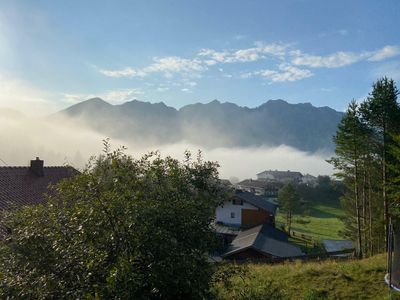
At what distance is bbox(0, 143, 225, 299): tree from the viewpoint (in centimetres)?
664

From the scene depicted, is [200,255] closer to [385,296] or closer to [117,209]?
[117,209]

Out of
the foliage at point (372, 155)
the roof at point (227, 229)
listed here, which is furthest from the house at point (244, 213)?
the foliage at point (372, 155)

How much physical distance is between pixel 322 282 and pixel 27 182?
22312 mm

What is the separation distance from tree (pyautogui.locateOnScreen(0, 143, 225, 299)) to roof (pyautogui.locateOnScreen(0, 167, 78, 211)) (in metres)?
16.7

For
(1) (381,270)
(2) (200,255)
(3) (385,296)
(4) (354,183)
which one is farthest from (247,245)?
(2) (200,255)

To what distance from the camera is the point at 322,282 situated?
53.1ft

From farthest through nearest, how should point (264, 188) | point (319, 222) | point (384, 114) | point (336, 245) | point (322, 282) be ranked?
point (264, 188), point (319, 222), point (336, 245), point (384, 114), point (322, 282)

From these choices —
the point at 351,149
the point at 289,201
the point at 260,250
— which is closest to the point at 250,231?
the point at 260,250

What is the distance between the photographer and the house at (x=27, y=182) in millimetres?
24219

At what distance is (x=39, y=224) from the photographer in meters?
7.99

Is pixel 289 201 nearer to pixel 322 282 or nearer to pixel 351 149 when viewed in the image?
pixel 351 149

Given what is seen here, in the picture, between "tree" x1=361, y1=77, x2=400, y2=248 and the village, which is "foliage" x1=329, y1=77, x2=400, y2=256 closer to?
"tree" x1=361, y1=77, x2=400, y2=248

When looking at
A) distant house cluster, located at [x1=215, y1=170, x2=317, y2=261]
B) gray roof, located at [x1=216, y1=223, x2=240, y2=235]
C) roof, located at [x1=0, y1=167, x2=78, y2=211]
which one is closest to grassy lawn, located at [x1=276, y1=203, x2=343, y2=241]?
distant house cluster, located at [x1=215, y1=170, x2=317, y2=261]

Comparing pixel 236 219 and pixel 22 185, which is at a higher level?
pixel 22 185
